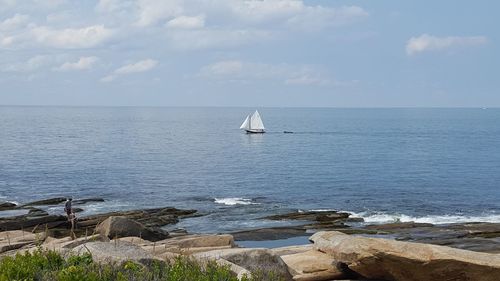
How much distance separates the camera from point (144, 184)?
7881 centimetres

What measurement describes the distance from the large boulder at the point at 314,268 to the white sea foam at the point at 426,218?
34.7 m

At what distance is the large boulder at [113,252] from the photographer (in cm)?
1301

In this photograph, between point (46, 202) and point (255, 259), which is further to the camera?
point (46, 202)

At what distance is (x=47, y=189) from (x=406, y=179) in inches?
1924

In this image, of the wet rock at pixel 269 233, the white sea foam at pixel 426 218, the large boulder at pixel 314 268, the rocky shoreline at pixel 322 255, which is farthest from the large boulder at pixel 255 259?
the white sea foam at pixel 426 218

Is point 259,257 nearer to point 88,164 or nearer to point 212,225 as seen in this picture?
point 212,225

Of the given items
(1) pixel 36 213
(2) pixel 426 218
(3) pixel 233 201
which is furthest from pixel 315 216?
(1) pixel 36 213

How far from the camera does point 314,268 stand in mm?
18562

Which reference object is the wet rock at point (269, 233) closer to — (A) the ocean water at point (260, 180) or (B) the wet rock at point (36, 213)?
(A) the ocean water at point (260, 180)

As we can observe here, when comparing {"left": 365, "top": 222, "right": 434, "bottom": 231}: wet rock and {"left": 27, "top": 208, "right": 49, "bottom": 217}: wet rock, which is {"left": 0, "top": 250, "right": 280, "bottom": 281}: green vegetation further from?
{"left": 27, "top": 208, "right": 49, "bottom": 217}: wet rock

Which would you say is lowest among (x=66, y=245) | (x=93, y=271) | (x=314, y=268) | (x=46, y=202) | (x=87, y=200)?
(x=87, y=200)

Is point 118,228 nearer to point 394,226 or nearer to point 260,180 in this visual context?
point 394,226

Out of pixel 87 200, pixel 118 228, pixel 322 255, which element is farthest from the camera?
pixel 87 200

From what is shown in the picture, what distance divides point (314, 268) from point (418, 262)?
341cm
